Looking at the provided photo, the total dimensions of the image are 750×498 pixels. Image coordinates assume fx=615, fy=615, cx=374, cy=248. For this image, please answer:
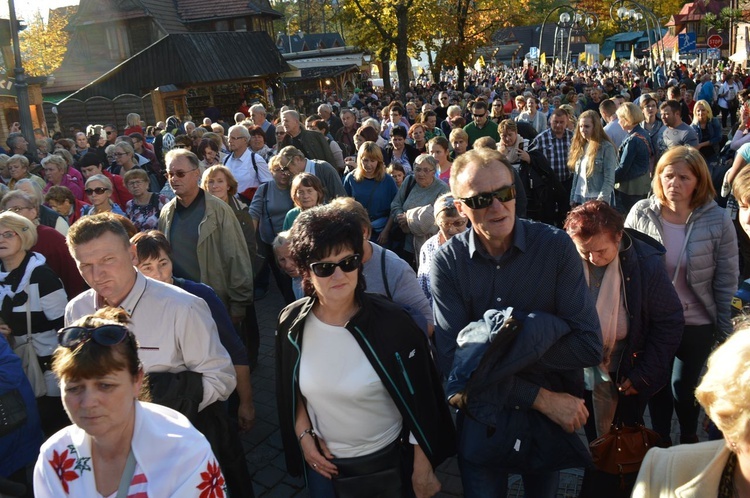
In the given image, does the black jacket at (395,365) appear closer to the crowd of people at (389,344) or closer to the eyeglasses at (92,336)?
the crowd of people at (389,344)

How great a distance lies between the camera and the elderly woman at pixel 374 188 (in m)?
6.51

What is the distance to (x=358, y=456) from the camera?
2.70 m

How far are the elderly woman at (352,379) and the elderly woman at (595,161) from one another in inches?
172

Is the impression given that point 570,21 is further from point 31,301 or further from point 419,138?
point 31,301

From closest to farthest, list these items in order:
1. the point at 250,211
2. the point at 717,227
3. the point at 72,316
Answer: the point at 72,316
the point at 717,227
the point at 250,211

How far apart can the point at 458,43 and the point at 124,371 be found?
3464 centimetres

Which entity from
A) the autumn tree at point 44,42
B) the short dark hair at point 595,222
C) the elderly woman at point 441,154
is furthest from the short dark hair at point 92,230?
the autumn tree at point 44,42

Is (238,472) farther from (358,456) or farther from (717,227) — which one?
(717,227)

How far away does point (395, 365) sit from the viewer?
2594 mm

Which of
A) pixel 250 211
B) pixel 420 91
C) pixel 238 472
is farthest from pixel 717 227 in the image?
pixel 420 91

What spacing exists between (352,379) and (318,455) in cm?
41

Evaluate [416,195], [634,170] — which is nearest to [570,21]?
[634,170]

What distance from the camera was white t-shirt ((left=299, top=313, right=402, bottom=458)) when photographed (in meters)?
2.60

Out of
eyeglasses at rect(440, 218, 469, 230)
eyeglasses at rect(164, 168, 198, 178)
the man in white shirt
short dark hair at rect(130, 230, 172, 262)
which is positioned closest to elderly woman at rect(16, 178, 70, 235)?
eyeglasses at rect(164, 168, 198, 178)
